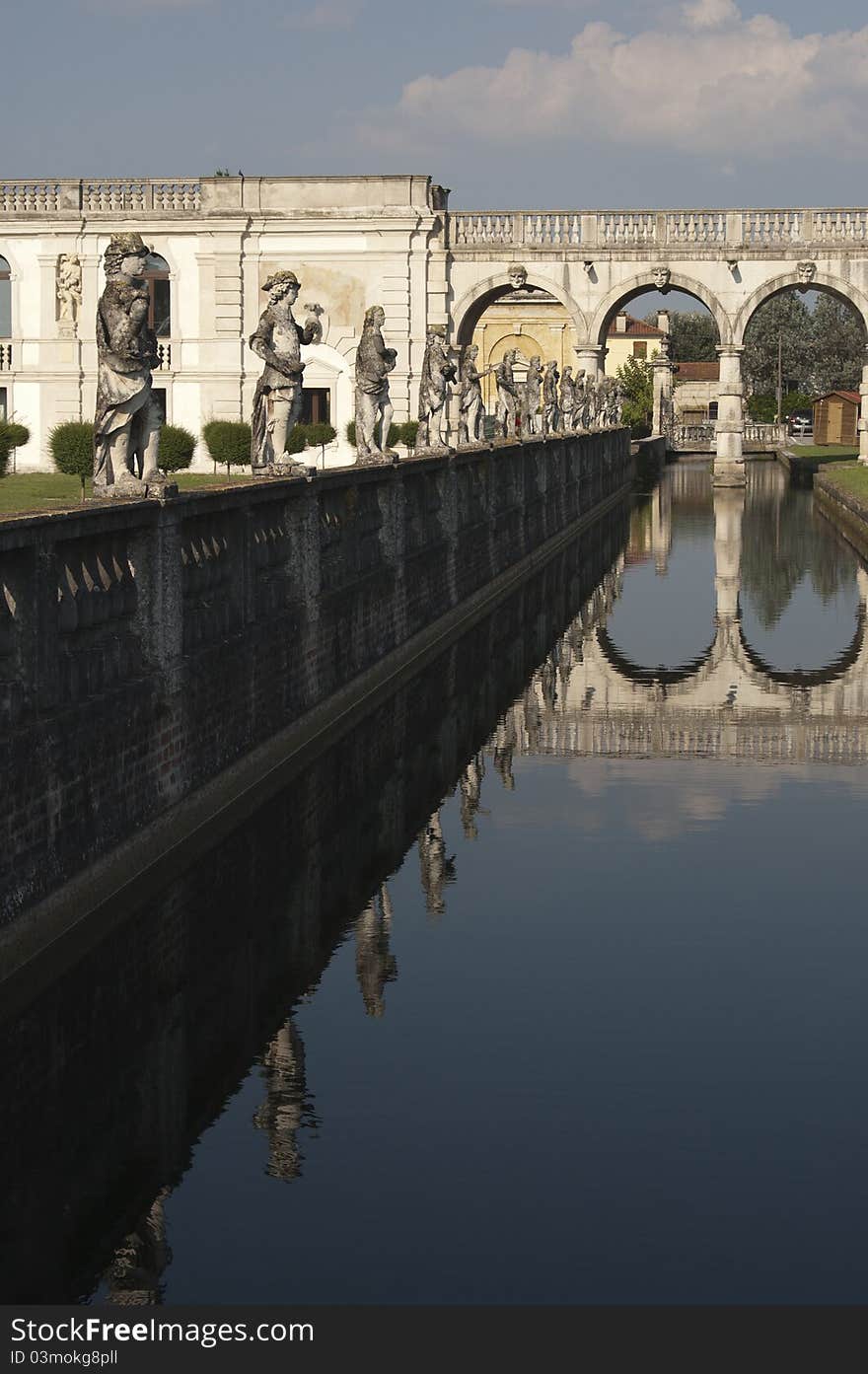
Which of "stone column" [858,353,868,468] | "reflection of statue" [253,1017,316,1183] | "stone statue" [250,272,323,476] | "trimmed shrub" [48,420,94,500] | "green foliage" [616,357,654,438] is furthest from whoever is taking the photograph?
"green foliage" [616,357,654,438]

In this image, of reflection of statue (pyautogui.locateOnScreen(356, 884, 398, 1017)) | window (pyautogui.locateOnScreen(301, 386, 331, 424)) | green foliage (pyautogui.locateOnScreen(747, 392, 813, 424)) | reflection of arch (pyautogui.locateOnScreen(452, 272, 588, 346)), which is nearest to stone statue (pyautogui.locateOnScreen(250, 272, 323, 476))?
reflection of statue (pyautogui.locateOnScreen(356, 884, 398, 1017))

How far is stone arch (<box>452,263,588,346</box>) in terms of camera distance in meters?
55.9

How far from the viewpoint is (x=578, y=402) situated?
53812 mm

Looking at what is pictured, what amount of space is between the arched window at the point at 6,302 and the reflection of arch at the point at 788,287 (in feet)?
65.0

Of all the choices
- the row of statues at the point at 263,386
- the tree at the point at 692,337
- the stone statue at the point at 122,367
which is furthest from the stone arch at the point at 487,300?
the tree at the point at 692,337

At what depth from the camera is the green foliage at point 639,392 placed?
295ft

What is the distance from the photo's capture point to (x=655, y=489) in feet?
216

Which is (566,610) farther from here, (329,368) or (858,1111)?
(329,368)

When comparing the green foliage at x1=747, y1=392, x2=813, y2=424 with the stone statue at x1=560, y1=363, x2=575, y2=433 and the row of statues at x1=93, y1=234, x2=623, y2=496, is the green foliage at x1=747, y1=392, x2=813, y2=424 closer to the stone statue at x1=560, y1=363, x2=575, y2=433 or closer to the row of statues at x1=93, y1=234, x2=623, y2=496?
the stone statue at x1=560, y1=363, x2=575, y2=433

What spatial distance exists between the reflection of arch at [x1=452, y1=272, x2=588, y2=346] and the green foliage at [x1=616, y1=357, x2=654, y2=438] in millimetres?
30877

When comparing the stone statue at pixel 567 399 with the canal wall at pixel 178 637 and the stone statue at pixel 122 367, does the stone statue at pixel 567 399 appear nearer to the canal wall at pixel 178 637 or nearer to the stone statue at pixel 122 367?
the canal wall at pixel 178 637

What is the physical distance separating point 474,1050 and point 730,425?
5107cm

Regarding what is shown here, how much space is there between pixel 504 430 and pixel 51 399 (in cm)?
1872

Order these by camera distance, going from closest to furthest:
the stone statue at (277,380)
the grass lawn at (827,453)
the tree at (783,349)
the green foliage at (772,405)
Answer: the stone statue at (277,380)
the grass lawn at (827,453)
the green foliage at (772,405)
the tree at (783,349)
